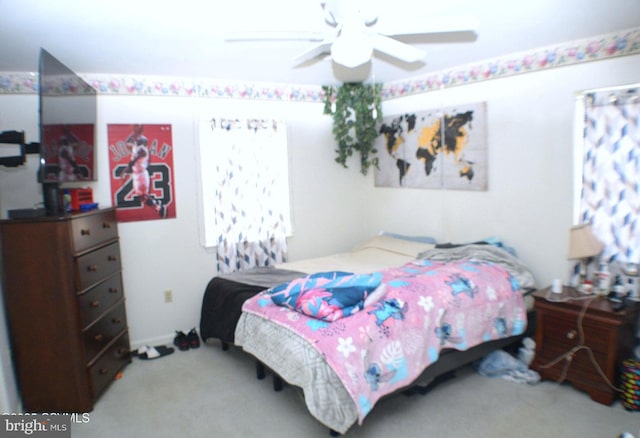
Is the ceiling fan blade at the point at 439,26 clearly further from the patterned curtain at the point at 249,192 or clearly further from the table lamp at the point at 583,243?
the patterned curtain at the point at 249,192

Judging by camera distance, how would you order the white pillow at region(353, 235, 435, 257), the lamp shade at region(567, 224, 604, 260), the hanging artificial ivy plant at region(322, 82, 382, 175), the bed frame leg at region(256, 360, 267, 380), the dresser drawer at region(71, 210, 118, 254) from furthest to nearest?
1. the hanging artificial ivy plant at region(322, 82, 382, 175)
2. the white pillow at region(353, 235, 435, 257)
3. the bed frame leg at region(256, 360, 267, 380)
4. the lamp shade at region(567, 224, 604, 260)
5. the dresser drawer at region(71, 210, 118, 254)

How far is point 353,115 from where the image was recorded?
445cm

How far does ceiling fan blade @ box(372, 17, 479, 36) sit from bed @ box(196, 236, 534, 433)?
53.7 inches

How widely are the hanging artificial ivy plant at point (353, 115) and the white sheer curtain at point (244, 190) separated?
571 mm

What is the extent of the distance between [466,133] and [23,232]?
3.36 metres

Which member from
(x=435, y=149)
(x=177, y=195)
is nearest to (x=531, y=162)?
(x=435, y=149)

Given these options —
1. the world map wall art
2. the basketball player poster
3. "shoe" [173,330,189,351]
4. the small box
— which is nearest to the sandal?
"shoe" [173,330,189,351]

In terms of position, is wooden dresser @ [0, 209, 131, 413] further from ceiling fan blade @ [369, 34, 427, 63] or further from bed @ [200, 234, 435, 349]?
ceiling fan blade @ [369, 34, 427, 63]

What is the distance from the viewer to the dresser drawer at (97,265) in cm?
261

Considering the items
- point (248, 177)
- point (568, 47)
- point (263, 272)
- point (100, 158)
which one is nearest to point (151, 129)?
point (100, 158)

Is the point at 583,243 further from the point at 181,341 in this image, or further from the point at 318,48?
the point at 181,341

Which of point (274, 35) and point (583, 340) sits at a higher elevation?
point (274, 35)

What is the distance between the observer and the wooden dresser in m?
2.48

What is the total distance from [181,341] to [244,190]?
146 centimetres
